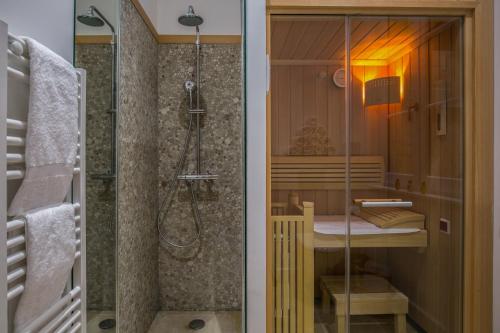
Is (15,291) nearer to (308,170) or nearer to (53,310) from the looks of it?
(53,310)

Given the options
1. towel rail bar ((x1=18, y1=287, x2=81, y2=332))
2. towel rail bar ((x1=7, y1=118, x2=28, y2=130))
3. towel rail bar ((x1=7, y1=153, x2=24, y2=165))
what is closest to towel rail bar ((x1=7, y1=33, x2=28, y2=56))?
towel rail bar ((x1=7, y1=118, x2=28, y2=130))

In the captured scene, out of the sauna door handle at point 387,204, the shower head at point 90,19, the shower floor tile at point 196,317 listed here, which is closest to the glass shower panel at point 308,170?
the sauna door handle at point 387,204

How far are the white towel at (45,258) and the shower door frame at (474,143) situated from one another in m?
0.91

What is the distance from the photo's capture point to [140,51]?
6.65ft

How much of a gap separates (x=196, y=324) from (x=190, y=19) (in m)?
2.35

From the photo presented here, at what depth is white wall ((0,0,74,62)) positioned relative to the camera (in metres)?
0.99

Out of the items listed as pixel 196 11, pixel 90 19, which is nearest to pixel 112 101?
pixel 90 19

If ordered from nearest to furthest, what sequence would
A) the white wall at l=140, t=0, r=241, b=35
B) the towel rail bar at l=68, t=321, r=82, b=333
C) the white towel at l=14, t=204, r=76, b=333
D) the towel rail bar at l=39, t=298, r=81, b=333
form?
the white towel at l=14, t=204, r=76, b=333
the towel rail bar at l=39, t=298, r=81, b=333
the towel rail bar at l=68, t=321, r=82, b=333
the white wall at l=140, t=0, r=241, b=35

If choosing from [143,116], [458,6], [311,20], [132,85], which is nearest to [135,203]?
[143,116]

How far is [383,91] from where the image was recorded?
5.43 ft

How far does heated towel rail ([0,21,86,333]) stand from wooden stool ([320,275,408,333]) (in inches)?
47.5

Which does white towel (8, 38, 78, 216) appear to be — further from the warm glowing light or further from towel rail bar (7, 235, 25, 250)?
the warm glowing light

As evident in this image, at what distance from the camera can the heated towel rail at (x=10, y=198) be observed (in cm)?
83

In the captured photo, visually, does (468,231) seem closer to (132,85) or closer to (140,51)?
(132,85)
